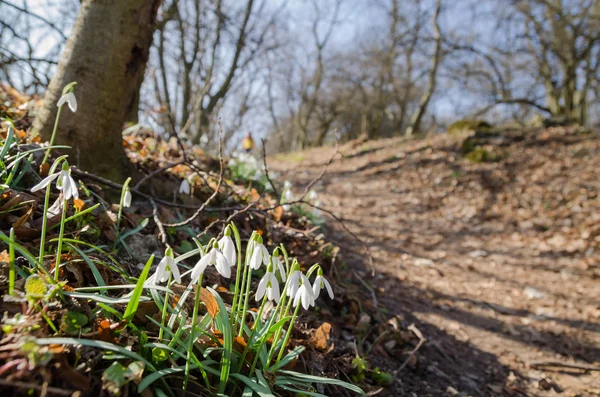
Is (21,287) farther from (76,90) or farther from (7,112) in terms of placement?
(7,112)

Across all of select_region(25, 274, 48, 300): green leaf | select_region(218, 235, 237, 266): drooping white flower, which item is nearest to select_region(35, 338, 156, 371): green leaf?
select_region(25, 274, 48, 300): green leaf

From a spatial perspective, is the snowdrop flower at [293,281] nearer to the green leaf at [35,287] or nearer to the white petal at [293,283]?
the white petal at [293,283]

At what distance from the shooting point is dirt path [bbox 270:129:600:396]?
2.74 meters

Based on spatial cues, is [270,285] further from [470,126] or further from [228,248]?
[470,126]

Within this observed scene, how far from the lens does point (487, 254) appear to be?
5168mm

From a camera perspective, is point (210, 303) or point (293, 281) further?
point (210, 303)

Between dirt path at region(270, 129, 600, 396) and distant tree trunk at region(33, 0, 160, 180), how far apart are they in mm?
2035

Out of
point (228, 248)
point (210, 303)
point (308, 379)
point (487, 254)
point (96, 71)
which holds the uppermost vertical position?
point (96, 71)

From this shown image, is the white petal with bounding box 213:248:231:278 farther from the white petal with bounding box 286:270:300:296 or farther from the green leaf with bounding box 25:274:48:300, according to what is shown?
the green leaf with bounding box 25:274:48:300

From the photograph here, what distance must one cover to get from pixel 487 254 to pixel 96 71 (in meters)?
5.04

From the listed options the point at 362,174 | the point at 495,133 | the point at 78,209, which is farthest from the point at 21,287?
the point at 495,133

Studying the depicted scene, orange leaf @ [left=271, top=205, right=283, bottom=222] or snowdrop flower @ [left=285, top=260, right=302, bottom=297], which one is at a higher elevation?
orange leaf @ [left=271, top=205, right=283, bottom=222]

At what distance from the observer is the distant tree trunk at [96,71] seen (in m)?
2.48

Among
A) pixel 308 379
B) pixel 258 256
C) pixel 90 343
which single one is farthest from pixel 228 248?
pixel 308 379
